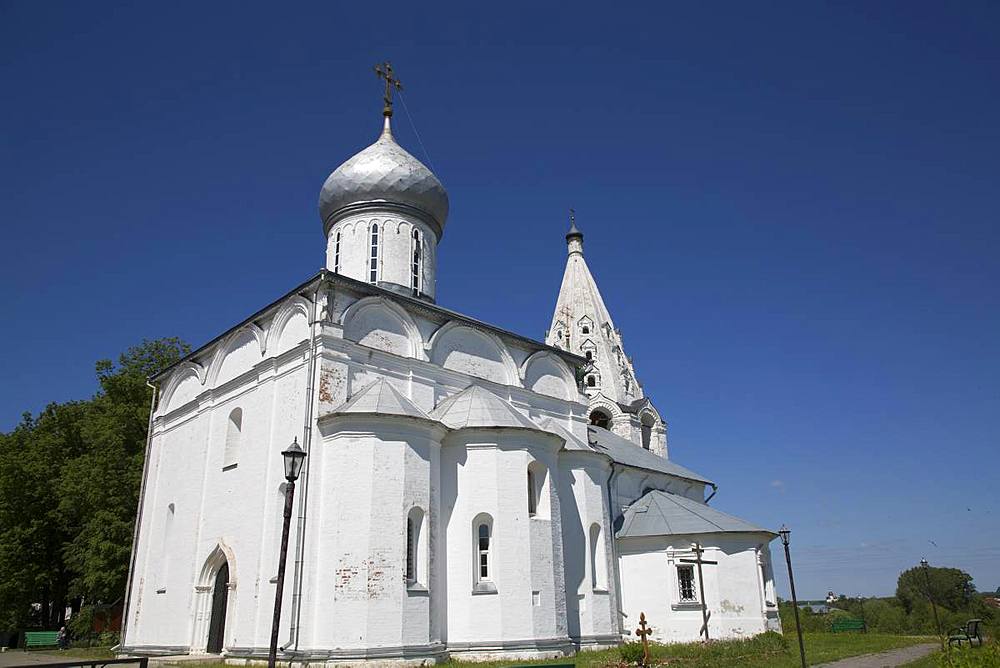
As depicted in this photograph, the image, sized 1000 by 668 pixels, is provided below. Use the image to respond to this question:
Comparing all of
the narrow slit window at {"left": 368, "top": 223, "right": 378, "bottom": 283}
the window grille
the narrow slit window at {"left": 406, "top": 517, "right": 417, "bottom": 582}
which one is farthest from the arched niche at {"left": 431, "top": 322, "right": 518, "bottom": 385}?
the narrow slit window at {"left": 406, "top": 517, "right": 417, "bottom": 582}

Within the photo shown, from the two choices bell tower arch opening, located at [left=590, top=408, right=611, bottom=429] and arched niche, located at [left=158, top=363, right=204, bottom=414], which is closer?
arched niche, located at [left=158, top=363, right=204, bottom=414]

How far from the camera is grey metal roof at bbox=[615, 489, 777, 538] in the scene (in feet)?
60.3

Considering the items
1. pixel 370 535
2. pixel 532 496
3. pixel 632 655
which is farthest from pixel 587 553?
pixel 370 535

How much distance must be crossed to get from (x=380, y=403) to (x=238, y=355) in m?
4.72

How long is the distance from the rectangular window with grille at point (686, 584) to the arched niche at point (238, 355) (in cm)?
1124

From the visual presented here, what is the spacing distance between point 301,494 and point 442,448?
285 cm

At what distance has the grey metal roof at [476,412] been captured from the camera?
1458 cm

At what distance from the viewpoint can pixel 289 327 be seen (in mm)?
14977

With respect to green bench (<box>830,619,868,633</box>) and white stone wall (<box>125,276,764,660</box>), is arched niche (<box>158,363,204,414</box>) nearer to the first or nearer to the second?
white stone wall (<box>125,276,764,660</box>)

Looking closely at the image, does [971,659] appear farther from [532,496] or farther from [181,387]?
[181,387]

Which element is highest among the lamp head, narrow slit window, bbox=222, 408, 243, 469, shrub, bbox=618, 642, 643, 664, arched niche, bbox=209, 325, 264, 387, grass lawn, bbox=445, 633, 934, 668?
arched niche, bbox=209, 325, 264, 387

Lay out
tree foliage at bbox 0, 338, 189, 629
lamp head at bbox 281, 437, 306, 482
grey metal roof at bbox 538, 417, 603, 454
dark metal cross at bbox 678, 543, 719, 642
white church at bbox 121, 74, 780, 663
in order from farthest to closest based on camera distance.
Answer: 1. tree foliage at bbox 0, 338, 189, 629
2. dark metal cross at bbox 678, 543, 719, 642
3. grey metal roof at bbox 538, 417, 603, 454
4. white church at bbox 121, 74, 780, 663
5. lamp head at bbox 281, 437, 306, 482

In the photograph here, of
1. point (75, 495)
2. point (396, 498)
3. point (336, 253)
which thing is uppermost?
point (336, 253)

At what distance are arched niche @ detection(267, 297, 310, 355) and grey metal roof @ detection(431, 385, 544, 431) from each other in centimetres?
314
